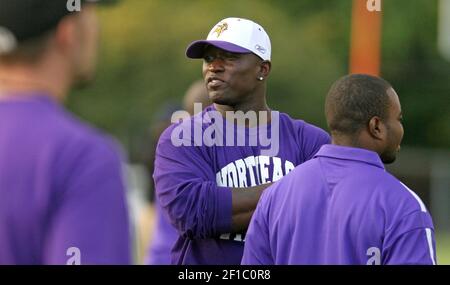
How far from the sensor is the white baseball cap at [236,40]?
16.4 feet

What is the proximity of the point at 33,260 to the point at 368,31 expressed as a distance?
22.3 ft

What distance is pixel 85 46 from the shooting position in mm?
2830

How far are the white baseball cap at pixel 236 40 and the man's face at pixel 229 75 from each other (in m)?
0.04

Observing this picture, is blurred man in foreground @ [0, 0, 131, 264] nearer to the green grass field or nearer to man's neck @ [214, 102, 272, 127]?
man's neck @ [214, 102, 272, 127]

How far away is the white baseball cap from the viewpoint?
16.4ft

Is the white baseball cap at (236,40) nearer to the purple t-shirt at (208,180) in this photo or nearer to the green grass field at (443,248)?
the purple t-shirt at (208,180)

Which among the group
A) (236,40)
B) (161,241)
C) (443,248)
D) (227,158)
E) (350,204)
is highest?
(236,40)

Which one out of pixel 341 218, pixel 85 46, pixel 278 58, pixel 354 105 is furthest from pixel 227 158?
pixel 278 58

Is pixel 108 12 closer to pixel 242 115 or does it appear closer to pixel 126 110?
pixel 126 110

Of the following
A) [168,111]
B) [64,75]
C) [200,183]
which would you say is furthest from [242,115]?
[168,111]

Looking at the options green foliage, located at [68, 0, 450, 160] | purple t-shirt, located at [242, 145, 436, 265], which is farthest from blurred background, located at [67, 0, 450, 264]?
purple t-shirt, located at [242, 145, 436, 265]

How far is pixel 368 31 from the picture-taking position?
9.17 m

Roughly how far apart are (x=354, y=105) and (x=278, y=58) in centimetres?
1746

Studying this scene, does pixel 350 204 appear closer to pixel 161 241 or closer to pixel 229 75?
pixel 229 75
